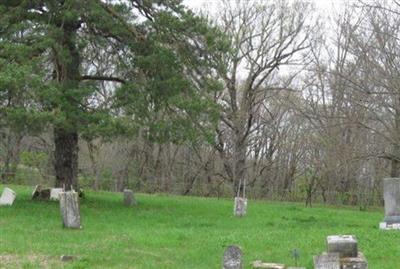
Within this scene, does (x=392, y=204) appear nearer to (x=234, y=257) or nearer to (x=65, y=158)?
(x=234, y=257)

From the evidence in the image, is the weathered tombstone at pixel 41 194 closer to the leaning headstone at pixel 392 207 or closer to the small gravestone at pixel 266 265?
the leaning headstone at pixel 392 207

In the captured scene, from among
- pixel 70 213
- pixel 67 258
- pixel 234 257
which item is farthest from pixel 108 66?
pixel 234 257

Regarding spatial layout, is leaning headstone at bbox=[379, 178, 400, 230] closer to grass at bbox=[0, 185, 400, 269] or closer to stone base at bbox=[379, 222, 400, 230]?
stone base at bbox=[379, 222, 400, 230]

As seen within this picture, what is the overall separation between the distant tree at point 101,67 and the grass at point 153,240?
2548 mm

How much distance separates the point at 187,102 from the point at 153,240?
7493mm

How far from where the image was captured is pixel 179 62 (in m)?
21.0

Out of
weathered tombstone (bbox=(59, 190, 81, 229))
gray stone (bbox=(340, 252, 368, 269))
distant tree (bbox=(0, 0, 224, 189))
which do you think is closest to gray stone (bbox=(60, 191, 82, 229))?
weathered tombstone (bbox=(59, 190, 81, 229))

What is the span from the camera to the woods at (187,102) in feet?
62.6

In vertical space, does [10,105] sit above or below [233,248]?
above

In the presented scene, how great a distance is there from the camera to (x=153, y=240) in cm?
1328

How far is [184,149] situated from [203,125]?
26.3 metres

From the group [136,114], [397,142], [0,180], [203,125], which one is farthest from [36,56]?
[0,180]

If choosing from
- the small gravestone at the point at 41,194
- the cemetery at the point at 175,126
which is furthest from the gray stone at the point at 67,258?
the small gravestone at the point at 41,194

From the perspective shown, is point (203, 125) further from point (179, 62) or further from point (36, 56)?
point (36, 56)
